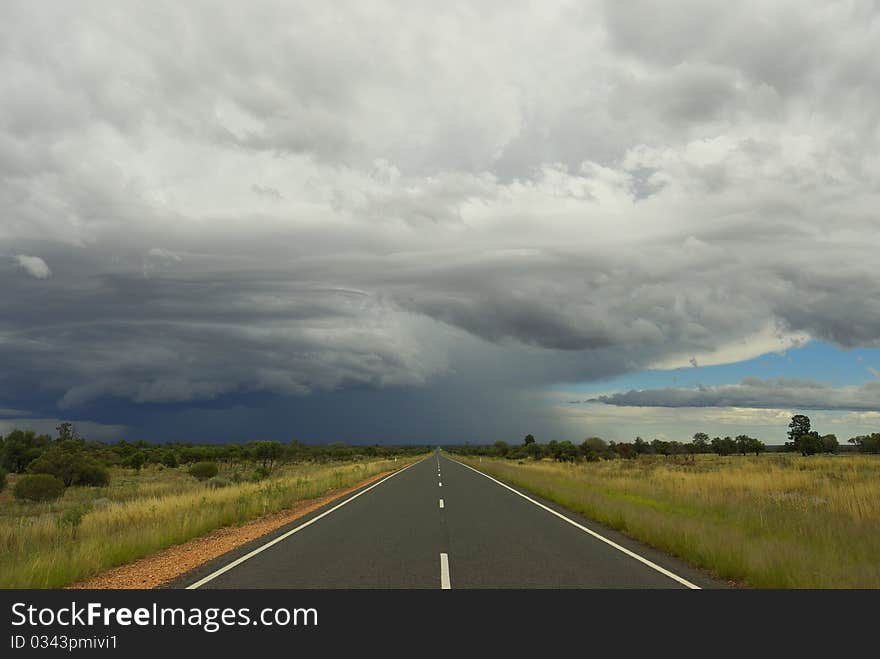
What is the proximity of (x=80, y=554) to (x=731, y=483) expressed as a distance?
961 inches

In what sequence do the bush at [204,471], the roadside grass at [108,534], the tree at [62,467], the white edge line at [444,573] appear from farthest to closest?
the bush at [204,471] → the tree at [62,467] → the roadside grass at [108,534] → the white edge line at [444,573]

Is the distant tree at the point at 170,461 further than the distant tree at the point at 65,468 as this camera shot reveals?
Yes

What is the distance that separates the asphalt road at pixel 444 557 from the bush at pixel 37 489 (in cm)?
2578

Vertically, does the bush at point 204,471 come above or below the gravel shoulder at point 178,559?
below

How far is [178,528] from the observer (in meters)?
13.2

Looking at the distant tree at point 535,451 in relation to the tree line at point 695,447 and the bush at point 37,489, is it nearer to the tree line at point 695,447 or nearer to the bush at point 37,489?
the tree line at point 695,447

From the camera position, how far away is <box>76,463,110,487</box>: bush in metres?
43.8

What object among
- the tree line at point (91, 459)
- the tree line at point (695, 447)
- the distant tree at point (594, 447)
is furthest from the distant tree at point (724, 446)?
the tree line at point (91, 459)

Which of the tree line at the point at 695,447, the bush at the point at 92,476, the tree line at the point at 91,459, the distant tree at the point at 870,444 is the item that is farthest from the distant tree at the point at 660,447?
the bush at the point at 92,476

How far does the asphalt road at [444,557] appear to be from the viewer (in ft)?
27.1

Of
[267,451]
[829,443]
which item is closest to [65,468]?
[267,451]

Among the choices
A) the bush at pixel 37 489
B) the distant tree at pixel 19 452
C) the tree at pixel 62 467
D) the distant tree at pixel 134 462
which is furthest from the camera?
the distant tree at pixel 134 462
